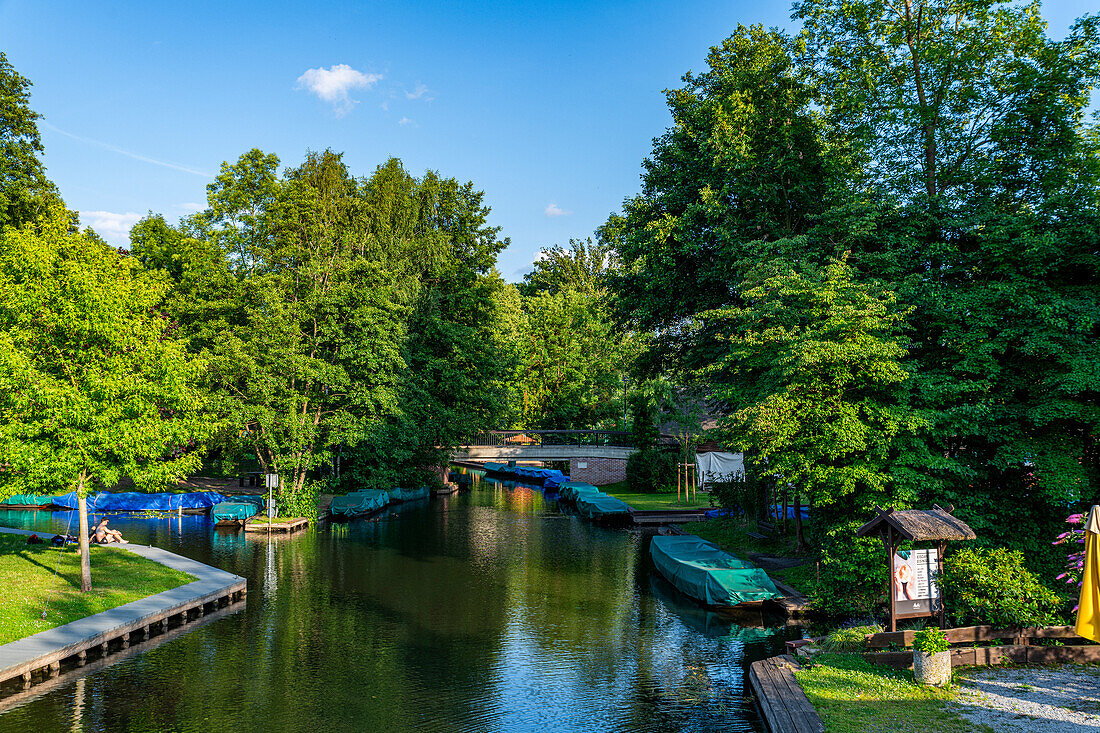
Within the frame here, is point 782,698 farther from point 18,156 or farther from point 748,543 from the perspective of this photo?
point 18,156

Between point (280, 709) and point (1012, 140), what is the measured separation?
94.9 feet

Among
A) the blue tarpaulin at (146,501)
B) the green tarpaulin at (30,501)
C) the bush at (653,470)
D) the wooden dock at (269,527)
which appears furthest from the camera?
the bush at (653,470)

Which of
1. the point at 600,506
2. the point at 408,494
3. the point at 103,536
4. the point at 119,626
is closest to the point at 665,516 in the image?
the point at 600,506

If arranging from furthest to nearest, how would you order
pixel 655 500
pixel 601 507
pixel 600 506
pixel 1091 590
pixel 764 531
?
pixel 655 500, pixel 600 506, pixel 601 507, pixel 764 531, pixel 1091 590

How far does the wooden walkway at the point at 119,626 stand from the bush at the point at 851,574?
19.7 meters

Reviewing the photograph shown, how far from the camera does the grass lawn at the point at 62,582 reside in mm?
19250

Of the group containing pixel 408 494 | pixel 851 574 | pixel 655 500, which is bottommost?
pixel 655 500

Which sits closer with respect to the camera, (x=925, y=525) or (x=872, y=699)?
(x=872, y=699)

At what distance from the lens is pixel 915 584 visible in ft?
54.5

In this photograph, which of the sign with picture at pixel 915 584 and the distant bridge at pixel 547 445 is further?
the distant bridge at pixel 547 445

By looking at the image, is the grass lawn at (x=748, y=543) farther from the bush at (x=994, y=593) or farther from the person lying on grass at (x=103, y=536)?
the person lying on grass at (x=103, y=536)

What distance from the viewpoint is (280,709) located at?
610 inches

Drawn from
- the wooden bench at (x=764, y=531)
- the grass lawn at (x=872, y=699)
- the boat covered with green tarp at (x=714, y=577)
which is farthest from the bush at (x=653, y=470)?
the grass lawn at (x=872, y=699)

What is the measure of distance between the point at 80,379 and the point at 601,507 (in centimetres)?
3226
